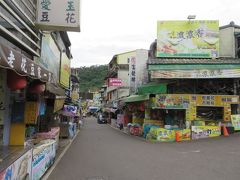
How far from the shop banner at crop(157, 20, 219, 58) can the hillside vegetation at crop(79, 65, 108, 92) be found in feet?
252

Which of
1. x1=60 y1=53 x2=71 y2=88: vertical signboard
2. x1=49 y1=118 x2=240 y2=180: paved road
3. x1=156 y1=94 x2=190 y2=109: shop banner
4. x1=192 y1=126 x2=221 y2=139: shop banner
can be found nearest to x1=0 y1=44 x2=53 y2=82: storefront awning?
x1=49 y1=118 x2=240 y2=180: paved road

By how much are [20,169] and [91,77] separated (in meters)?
103

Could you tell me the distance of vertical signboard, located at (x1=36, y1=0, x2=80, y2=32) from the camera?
1216cm

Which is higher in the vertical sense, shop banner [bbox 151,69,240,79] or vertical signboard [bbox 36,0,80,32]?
vertical signboard [bbox 36,0,80,32]

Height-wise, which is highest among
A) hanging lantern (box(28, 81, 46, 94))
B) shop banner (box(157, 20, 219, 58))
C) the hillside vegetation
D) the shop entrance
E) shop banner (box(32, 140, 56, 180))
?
the hillside vegetation

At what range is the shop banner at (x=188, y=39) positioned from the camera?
89.9ft

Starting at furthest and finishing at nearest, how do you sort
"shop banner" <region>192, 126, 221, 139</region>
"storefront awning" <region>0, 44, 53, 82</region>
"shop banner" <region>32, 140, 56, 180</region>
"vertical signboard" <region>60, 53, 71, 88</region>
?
"shop banner" <region>192, 126, 221, 139</region> → "vertical signboard" <region>60, 53, 71, 88</region> → "shop banner" <region>32, 140, 56, 180</region> → "storefront awning" <region>0, 44, 53, 82</region>

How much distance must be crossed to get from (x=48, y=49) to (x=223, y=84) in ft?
46.4

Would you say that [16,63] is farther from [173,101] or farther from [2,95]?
[173,101]

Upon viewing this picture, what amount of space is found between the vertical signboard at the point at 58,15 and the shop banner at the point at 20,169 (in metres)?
5.06

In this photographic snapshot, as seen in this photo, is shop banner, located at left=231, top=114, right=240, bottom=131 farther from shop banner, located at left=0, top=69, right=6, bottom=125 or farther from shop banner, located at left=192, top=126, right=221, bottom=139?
shop banner, located at left=0, top=69, right=6, bottom=125

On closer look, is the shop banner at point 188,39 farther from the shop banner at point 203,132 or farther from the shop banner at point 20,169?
the shop banner at point 20,169

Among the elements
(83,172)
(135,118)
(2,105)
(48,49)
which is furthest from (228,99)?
(2,105)

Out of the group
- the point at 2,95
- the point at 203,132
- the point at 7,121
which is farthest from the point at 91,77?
the point at 2,95
